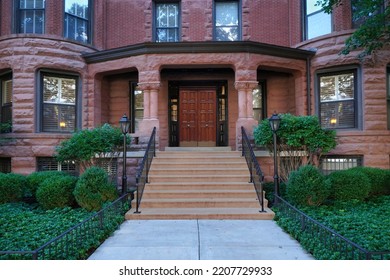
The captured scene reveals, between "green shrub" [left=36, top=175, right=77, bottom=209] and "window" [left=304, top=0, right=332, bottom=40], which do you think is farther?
"window" [left=304, top=0, right=332, bottom=40]

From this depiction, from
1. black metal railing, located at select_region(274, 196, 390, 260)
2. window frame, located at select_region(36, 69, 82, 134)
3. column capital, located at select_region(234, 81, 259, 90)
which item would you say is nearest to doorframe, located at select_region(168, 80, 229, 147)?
column capital, located at select_region(234, 81, 259, 90)

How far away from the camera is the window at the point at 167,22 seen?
44.8 ft

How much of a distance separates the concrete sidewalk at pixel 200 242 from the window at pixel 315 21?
27.4ft

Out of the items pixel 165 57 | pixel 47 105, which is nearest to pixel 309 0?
pixel 165 57

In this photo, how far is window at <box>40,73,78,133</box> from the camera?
1205 centimetres

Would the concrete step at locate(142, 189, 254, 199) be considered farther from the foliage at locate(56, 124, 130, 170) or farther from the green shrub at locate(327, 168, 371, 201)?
the green shrub at locate(327, 168, 371, 201)

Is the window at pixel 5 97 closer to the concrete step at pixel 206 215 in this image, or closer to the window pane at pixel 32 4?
the window pane at pixel 32 4

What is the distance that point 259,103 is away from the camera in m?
14.0

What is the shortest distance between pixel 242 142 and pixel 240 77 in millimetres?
2293

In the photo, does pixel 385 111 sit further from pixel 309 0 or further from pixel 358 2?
pixel 309 0

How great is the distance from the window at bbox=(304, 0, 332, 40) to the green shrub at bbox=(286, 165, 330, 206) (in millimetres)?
6554

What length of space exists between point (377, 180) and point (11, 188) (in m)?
10.1

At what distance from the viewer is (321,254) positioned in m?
4.80

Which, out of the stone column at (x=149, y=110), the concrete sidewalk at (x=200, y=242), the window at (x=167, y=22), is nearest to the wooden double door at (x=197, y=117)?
the window at (x=167, y=22)
